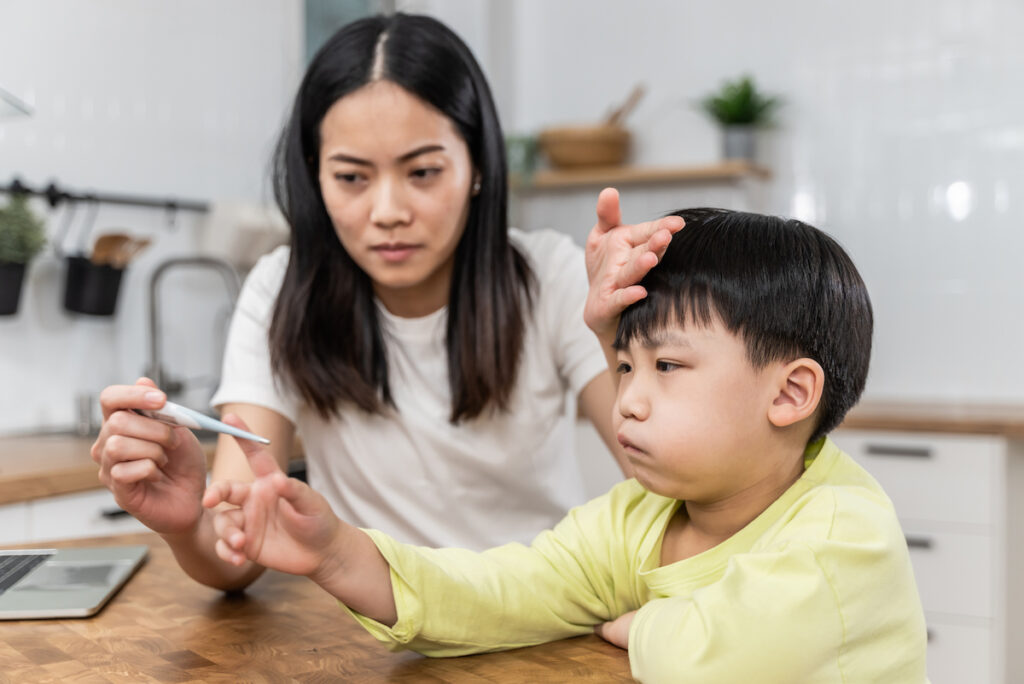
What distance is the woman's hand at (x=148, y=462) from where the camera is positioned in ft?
2.78

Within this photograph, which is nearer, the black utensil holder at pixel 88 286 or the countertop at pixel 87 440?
the countertop at pixel 87 440

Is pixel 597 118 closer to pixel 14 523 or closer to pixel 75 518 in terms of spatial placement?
pixel 75 518

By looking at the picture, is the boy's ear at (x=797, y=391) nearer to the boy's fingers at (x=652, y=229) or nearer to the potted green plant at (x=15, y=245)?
the boy's fingers at (x=652, y=229)

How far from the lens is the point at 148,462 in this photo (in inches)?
35.1

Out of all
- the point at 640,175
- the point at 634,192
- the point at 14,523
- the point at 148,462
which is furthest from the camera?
the point at 634,192

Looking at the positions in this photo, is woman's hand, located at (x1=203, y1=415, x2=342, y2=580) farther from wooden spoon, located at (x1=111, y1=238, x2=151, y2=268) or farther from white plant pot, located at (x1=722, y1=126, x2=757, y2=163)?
white plant pot, located at (x1=722, y1=126, x2=757, y2=163)

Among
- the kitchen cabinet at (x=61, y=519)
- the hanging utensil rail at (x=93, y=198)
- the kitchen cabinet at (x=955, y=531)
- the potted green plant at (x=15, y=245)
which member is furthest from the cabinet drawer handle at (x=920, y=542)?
the potted green plant at (x=15, y=245)

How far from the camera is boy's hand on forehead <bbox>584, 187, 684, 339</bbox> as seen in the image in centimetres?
82

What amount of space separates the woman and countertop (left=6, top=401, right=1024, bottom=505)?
0.68 m

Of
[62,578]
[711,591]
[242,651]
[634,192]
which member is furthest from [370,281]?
[634,192]

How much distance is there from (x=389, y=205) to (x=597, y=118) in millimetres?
2617

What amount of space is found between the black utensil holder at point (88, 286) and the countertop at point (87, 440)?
316 millimetres

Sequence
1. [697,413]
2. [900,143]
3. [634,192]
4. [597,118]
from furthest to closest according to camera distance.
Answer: [597,118] < [634,192] < [900,143] < [697,413]

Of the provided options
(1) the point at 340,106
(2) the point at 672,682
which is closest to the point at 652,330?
(2) the point at 672,682
